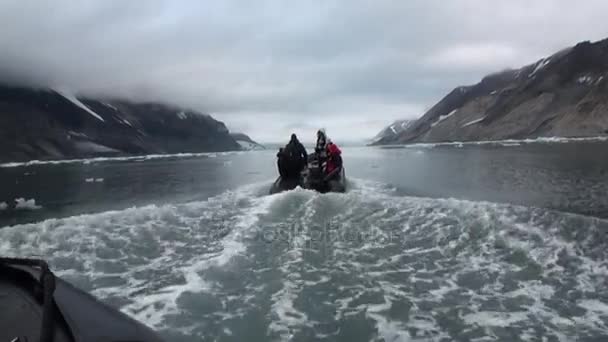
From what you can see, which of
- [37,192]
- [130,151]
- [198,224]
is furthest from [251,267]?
[130,151]

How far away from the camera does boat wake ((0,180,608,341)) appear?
6.28 meters

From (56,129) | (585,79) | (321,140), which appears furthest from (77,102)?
(585,79)

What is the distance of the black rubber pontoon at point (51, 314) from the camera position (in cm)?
270

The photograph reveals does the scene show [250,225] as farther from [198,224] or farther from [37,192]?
[37,192]

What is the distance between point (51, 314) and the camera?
2.49m

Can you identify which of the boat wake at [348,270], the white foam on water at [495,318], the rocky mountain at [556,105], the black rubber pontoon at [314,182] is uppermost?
the rocky mountain at [556,105]

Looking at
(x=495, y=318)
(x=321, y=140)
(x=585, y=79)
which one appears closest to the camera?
(x=495, y=318)

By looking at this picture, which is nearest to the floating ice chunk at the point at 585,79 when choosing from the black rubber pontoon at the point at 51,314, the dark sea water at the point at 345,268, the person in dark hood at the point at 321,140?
the person in dark hood at the point at 321,140

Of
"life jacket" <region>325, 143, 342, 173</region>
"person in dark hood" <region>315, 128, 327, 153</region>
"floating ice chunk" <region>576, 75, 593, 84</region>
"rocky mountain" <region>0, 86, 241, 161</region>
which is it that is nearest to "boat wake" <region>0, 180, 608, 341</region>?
"life jacket" <region>325, 143, 342, 173</region>

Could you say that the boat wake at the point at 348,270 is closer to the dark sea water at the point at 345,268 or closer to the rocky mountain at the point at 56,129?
the dark sea water at the point at 345,268

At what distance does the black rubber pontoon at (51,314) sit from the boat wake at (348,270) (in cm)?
291

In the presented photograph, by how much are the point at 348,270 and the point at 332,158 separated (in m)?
13.0

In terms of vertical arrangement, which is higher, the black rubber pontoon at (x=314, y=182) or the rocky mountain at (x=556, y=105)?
the rocky mountain at (x=556, y=105)

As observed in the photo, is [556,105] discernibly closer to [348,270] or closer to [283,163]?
[283,163]
